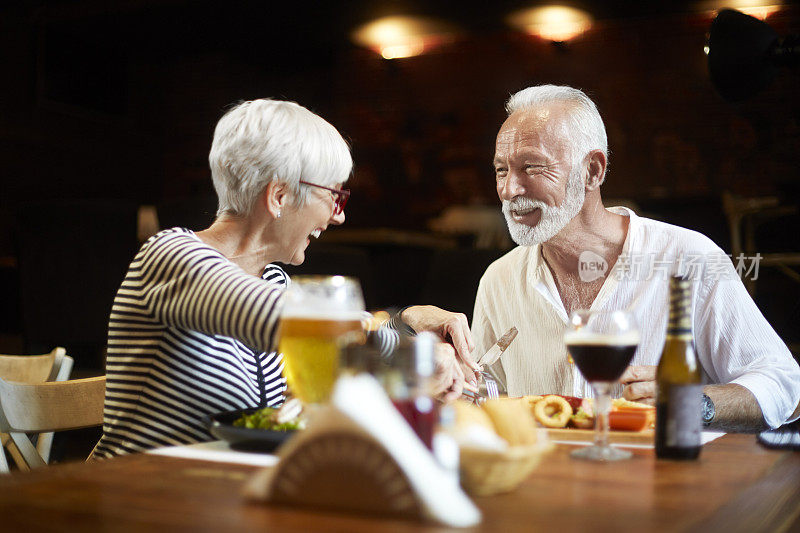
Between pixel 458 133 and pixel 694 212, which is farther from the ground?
pixel 458 133

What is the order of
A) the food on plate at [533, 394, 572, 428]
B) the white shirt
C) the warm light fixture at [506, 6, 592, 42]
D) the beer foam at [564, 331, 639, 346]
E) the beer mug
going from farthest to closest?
the warm light fixture at [506, 6, 592, 42], the white shirt, the food on plate at [533, 394, 572, 428], the beer foam at [564, 331, 639, 346], the beer mug

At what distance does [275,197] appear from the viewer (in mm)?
1615

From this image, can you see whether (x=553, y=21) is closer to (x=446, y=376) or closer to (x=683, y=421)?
(x=446, y=376)

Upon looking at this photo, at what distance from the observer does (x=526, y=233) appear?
2.24 meters

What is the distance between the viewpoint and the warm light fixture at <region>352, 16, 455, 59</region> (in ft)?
27.7

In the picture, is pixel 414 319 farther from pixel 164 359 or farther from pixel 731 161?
pixel 731 161

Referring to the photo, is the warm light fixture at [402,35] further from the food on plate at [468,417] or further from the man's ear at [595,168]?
the food on plate at [468,417]

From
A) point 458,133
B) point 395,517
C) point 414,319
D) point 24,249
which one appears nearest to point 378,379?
point 395,517

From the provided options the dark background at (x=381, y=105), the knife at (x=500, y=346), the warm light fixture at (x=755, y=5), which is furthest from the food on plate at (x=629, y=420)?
the warm light fixture at (x=755, y=5)

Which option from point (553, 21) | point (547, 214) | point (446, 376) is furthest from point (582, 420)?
point (553, 21)

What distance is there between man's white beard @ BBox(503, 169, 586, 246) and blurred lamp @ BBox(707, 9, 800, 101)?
1.56 meters

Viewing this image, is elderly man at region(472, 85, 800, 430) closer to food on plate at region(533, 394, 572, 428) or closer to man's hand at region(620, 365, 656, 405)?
man's hand at region(620, 365, 656, 405)

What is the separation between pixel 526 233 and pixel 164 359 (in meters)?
1.16

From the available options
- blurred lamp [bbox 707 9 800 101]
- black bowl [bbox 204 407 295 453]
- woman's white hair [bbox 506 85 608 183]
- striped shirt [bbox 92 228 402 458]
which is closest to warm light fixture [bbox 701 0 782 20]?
blurred lamp [bbox 707 9 800 101]
